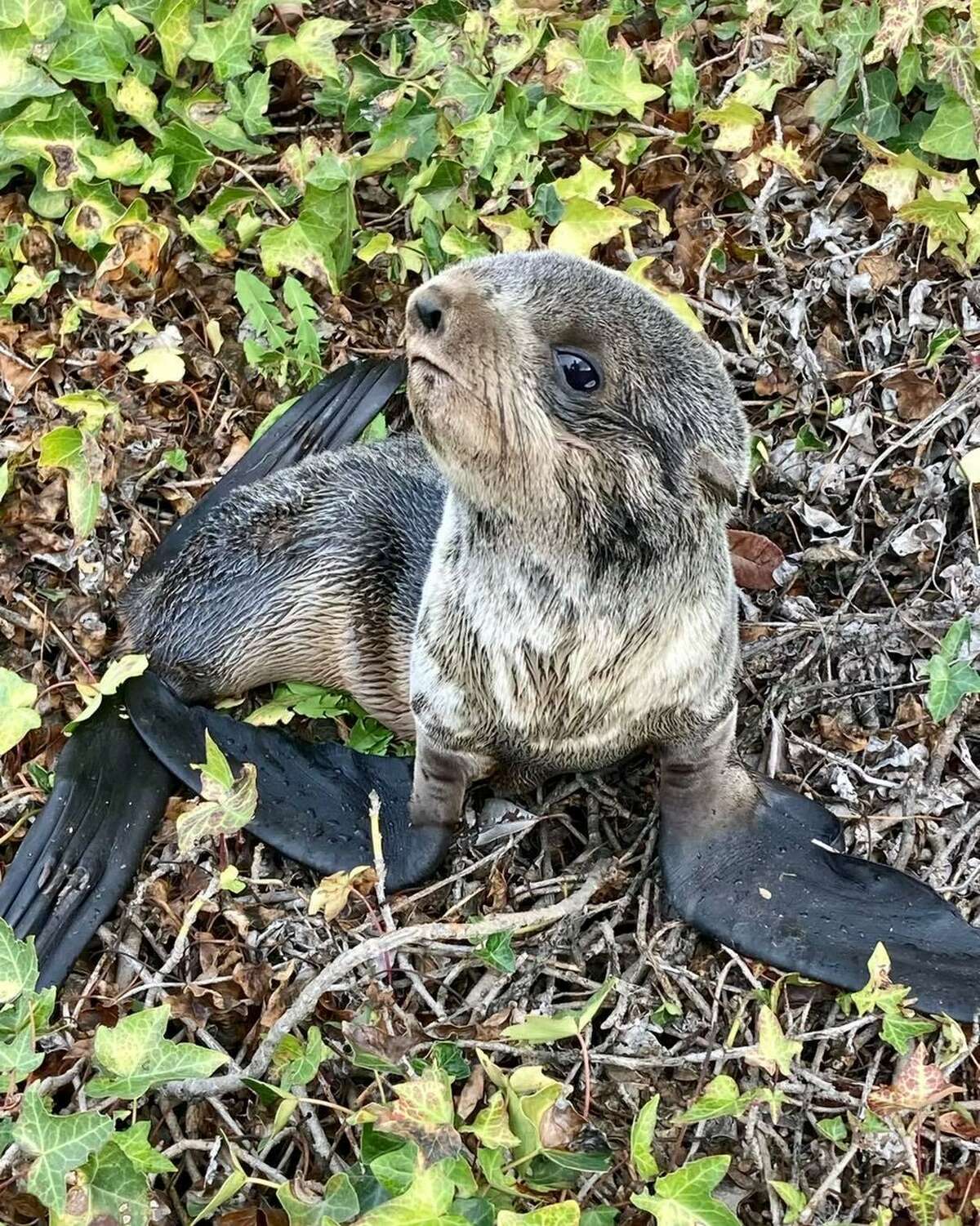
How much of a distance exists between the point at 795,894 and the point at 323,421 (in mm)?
2211

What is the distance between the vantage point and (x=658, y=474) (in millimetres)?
2793

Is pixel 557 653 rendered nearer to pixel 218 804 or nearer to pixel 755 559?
pixel 218 804

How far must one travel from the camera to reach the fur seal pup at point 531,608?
271cm

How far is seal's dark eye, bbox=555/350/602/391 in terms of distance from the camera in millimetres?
→ 2701

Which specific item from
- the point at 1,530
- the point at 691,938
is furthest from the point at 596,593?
the point at 1,530

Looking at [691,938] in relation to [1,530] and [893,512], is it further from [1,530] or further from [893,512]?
[1,530]

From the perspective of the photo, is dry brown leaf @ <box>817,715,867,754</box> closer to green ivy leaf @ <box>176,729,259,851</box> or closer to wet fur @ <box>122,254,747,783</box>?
wet fur @ <box>122,254,747,783</box>

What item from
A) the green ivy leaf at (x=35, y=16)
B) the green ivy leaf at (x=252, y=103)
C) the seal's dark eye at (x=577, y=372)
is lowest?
the seal's dark eye at (x=577, y=372)

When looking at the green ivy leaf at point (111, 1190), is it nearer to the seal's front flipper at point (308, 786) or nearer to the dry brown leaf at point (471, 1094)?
the dry brown leaf at point (471, 1094)

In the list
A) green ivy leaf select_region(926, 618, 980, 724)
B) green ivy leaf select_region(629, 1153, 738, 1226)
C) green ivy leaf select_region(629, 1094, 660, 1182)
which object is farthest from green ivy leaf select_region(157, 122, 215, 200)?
green ivy leaf select_region(629, 1153, 738, 1226)

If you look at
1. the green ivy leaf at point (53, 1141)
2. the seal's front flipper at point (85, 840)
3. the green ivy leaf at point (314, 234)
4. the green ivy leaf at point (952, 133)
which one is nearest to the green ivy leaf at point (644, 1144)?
the green ivy leaf at point (53, 1141)

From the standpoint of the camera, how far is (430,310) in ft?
8.73

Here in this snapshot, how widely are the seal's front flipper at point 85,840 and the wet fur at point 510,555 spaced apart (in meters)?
0.33

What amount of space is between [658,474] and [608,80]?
2.36 metres
